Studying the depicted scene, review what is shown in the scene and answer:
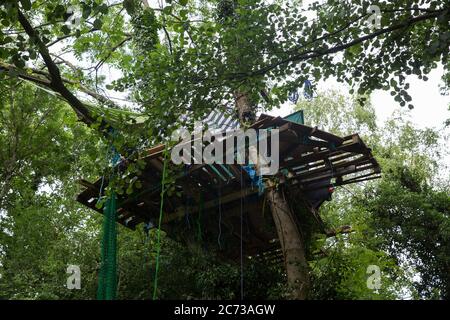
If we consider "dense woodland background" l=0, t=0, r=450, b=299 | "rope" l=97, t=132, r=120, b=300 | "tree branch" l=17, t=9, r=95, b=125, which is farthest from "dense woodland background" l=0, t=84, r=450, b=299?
"tree branch" l=17, t=9, r=95, b=125

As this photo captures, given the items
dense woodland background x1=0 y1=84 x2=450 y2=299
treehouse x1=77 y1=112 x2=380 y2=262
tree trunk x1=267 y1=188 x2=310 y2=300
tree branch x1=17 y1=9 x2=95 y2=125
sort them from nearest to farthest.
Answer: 1. tree branch x1=17 y1=9 x2=95 y2=125
2. tree trunk x1=267 y1=188 x2=310 y2=300
3. treehouse x1=77 y1=112 x2=380 y2=262
4. dense woodland background x1=0 y1=84 x2=450 y2=299

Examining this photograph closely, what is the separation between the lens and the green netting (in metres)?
6.51

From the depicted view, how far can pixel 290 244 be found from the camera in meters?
6.99

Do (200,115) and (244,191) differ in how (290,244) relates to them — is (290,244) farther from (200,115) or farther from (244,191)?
(200,115)

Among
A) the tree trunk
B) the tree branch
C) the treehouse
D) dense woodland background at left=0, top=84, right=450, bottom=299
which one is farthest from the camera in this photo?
dense woodland background at left=0, top=84, right=450, bottom=299

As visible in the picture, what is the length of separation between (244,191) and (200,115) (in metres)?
2.55

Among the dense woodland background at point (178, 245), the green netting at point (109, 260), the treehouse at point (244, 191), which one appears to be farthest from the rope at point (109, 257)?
the dense woodland background at point (178, 245)

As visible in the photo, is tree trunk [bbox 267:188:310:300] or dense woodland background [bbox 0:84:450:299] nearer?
tree trunk [bbox 267:188:310:300]

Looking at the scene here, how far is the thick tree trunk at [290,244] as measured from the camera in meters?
6.47

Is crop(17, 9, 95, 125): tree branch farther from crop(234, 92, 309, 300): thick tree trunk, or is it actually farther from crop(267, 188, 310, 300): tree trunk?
crop(267, 188, 310, 300): tree trunk

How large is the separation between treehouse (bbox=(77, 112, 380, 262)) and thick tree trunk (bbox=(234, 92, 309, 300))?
0.91 ft

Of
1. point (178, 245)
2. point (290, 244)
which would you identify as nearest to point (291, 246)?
point (290, 244)

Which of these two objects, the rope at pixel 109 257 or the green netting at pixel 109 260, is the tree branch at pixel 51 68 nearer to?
the rope at pixel 109 257

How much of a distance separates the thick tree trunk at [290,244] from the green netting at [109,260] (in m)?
2.42
